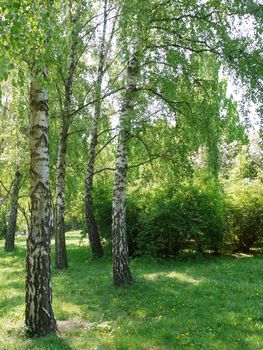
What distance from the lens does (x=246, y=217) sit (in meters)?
16.0

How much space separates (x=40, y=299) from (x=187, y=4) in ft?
24.2

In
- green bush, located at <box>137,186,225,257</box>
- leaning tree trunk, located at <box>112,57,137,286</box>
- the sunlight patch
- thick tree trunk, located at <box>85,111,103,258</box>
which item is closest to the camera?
leaning tree trunk, located at <box>112,57,137,286</box>

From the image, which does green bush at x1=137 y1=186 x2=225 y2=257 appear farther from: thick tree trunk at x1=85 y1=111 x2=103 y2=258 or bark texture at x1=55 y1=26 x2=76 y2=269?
bark texture at x1=55 y1=26 x2=76 y2=269

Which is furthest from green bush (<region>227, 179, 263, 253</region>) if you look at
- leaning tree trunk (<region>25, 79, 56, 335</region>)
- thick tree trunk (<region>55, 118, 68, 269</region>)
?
leaning tree trunk (<region>25, 79, 56, 335</region>)

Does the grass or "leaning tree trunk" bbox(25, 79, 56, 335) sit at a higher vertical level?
"leaning tree trunk" bbox(25, 79, 56, 335)

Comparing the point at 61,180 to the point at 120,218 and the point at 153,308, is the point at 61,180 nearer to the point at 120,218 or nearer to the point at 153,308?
the point at 120,218

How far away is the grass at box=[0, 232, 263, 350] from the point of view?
6.29 meters

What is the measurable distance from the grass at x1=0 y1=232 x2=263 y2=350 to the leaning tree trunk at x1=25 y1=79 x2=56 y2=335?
0.38m

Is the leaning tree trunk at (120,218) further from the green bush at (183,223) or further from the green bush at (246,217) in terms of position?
the green bush at (246,217)

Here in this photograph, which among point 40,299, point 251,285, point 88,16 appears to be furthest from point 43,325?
point 88,16

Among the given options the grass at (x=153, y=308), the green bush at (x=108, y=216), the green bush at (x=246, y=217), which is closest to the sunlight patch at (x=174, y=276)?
the grass at (x=153, y=308)

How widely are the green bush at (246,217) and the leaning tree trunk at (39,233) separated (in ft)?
35.8

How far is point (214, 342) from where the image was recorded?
6215 mm

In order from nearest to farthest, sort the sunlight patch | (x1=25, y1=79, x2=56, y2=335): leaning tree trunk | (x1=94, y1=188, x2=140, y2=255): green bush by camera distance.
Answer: (x1=25, y1=79, x2=56, y2=335): leaning tree trunk
the sunlight patch
(x1=94, y1=188, x2=140, y2=255): green bush
